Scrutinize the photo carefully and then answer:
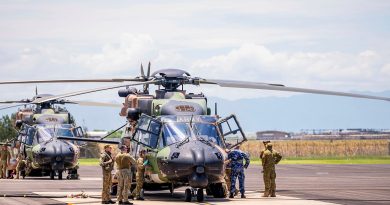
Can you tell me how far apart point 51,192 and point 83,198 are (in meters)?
3.69

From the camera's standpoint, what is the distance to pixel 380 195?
28.5 metres

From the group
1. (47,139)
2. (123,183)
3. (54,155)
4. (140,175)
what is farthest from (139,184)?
(47,139)

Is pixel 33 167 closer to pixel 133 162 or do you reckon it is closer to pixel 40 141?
pixel 40 141

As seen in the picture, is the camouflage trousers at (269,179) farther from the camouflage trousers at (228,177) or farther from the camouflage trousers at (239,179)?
the camouflage trousers at (228,177)

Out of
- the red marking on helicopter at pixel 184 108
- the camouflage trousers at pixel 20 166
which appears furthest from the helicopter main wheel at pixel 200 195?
the camouflage trousers at pixel 20 166

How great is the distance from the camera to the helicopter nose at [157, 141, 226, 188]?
24.0 m

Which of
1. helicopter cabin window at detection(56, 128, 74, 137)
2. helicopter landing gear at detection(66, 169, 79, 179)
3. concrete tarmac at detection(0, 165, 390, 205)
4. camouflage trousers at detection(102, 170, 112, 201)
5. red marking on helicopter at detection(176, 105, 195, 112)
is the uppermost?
red marking on helicopter at detection(176, 105, 195, 112)

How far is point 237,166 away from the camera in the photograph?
90.1 ft

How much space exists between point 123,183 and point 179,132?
2532mm

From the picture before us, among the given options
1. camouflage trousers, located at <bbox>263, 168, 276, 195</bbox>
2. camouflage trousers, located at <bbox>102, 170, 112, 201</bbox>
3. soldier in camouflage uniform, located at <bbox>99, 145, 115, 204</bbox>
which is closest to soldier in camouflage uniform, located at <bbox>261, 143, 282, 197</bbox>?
camouflage trousers, located at <bbox>263, 168, 276, 195</bbox>

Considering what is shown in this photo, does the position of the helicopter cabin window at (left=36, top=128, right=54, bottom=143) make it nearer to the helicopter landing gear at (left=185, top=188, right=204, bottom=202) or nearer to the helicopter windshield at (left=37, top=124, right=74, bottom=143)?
the helicopter windshield at (left=37, top=124, right=74, bottom=143)

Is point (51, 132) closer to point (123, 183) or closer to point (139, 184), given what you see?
point (139, 184)

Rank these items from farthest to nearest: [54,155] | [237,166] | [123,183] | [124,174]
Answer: [54,155] → [237,166] → [124,174] → [123,183]

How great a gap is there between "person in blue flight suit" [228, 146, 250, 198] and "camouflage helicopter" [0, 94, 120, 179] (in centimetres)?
1296
